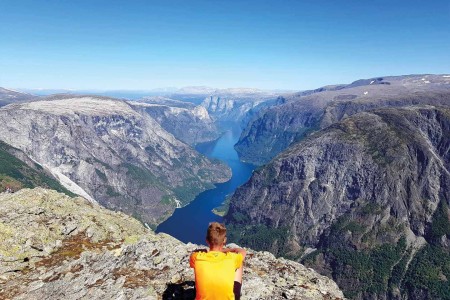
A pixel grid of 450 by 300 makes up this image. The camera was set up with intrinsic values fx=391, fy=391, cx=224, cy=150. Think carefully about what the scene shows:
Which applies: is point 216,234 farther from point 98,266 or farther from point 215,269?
point 98,266

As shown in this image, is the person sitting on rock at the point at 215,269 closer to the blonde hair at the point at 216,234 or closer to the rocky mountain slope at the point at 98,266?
the blonde hair at the point at 216,234

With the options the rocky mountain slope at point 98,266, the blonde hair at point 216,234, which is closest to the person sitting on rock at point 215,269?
the blonde hair at point 216,234

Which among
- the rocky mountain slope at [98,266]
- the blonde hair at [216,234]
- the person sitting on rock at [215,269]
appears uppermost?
the blonde hair at [216,234]

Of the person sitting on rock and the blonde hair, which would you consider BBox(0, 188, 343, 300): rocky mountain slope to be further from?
the blonde hair

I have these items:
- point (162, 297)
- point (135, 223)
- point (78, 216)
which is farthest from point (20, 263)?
point (135, 223)

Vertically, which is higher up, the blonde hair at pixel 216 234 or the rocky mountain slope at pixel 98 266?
the blonde hair at pixel 216 234

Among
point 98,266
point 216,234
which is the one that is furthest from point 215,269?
point 98,266

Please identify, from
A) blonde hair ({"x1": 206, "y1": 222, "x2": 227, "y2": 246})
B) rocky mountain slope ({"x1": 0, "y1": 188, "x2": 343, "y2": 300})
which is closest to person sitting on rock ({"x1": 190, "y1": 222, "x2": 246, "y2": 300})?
blonde hair ({"x1": 206, "y1": 222, "x2": 227, "y2": 246})

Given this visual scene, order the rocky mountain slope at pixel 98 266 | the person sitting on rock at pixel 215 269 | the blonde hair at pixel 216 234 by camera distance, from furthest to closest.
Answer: the rocky mountain slope at pixel 98 266 → the blonde hair at pixel 216 234 → the person sitting on rock at pixel 215 269
